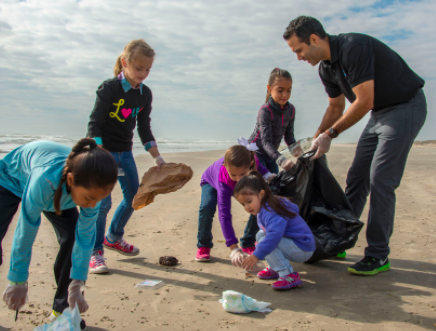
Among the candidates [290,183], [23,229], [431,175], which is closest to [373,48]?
[290,183]

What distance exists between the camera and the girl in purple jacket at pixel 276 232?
9.55 ft

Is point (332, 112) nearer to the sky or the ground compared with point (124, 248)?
nearer to the sky

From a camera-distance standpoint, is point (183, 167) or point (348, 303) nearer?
point (348, 303)

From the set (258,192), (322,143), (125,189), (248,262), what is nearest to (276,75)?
(322,143)

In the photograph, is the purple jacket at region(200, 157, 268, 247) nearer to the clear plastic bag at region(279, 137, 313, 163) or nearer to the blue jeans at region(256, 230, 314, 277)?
the blue jeans at region(256, 230, 314, 277)

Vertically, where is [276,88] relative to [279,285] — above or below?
above

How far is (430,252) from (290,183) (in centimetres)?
156

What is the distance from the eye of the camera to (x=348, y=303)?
8.65 ft

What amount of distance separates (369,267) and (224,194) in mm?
1414

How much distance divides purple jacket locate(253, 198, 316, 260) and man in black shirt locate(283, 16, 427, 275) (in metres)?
0.52

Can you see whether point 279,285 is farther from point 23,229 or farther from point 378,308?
point 23,229

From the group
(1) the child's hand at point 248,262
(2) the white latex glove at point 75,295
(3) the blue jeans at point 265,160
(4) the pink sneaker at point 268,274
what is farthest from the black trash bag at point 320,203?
(2) the white latex glove at point 75,295

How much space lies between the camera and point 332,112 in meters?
4.00

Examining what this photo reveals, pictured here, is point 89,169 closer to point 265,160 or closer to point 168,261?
point 168,261
